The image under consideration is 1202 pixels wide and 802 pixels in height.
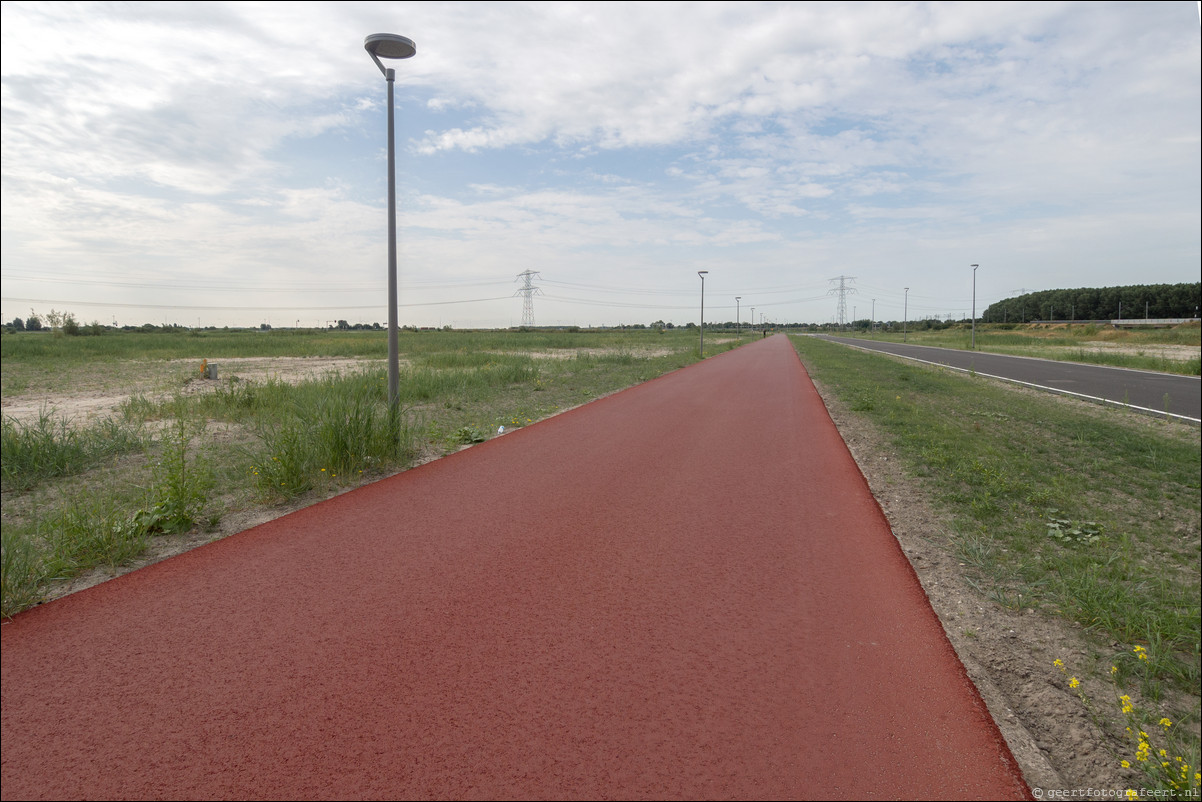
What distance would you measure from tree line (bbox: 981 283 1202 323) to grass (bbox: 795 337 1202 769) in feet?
419

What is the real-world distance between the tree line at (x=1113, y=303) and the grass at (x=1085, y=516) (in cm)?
12780

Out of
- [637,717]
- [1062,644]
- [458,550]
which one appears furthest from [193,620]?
[1062,644]

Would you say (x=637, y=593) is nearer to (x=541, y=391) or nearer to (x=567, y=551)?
(x=567, y=551)

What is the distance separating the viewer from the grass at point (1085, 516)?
347cm

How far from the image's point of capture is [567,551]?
4.62 m

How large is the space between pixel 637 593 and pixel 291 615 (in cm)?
212

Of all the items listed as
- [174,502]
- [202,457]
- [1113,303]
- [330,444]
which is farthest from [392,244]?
[1113,303]

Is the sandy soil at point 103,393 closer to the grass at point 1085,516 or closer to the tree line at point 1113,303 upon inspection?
the grass at point 1085,516

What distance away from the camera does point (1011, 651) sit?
330cm

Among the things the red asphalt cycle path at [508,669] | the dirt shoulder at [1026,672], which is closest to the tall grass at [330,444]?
the red asphalt cycle path at [508,669]

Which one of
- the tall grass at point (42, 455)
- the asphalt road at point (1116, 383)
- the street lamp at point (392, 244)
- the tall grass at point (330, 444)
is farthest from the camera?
the asphalt road at point (1116, 383)

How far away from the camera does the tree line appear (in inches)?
4006

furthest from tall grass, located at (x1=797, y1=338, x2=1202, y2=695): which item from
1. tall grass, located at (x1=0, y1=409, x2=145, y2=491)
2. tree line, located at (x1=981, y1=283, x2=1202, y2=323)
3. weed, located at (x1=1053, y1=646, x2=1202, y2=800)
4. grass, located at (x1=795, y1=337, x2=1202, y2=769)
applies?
tree line, located at (x1=981, y1=283, x2=1202, y2=323)

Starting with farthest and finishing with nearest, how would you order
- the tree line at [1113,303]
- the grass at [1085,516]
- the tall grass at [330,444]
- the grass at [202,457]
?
the tree line at [1113,303] → the tall grass at [330,444] → the grass at [202,457] → the grass at [1085,516]
